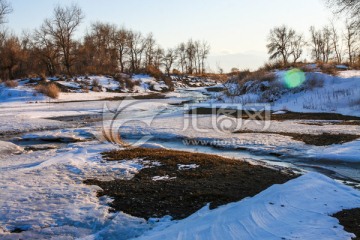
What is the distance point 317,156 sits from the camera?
9.30 meters

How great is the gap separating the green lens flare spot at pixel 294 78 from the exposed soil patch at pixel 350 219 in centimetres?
2202

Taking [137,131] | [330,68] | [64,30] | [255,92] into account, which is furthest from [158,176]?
[64,30]

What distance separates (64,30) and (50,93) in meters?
21.2

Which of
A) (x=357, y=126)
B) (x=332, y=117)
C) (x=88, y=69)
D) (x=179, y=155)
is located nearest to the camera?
(x=179, y=155)

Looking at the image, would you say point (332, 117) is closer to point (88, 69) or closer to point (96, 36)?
point (88, 69)

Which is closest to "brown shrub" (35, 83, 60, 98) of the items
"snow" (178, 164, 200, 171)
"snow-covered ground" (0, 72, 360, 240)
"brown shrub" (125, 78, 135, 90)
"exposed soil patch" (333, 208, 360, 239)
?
"brown shrub" (125, 78, 135, 90)

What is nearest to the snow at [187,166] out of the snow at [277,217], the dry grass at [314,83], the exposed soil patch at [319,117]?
the snow at [277,217]

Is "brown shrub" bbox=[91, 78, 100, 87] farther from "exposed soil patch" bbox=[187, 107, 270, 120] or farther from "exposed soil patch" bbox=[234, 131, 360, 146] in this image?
"exposed soil patch" bbox=[234, 131, 360, 146]

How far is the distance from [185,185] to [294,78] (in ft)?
74.1

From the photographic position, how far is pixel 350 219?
186 inches

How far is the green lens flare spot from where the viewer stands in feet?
85.6

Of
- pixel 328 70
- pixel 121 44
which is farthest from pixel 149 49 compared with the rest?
pixel 328 70

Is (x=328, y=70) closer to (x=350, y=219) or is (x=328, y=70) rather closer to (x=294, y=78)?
(x=294, y=78)

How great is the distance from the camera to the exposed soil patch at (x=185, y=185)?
5.50 meters
